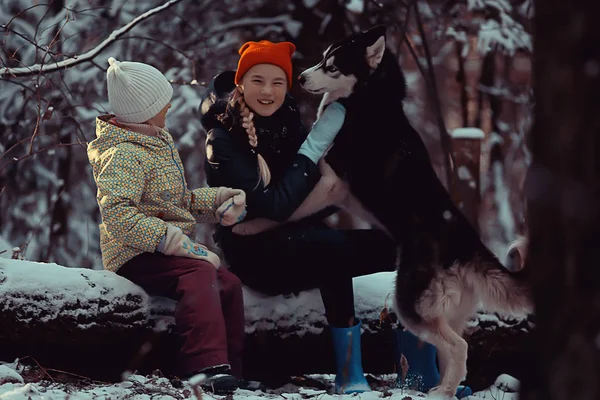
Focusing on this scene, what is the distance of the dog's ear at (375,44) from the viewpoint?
12.5 ft

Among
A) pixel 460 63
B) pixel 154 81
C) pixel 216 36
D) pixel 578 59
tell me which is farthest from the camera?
pixel 460 63

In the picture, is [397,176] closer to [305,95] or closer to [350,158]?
[350,158]

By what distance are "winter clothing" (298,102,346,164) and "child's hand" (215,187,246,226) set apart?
1.28ft

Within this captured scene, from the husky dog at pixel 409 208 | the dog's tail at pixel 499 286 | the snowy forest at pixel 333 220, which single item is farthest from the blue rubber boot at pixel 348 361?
the dog's tail at pixel 499 286

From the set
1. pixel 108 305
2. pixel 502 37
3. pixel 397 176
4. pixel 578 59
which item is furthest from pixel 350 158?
pixel 502 37

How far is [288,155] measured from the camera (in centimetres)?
394

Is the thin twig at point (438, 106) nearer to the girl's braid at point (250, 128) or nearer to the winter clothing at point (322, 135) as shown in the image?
the winter clothing at point (322, 135)

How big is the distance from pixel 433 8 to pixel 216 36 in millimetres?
2419

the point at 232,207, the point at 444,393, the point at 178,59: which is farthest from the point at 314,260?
the point at 178,59

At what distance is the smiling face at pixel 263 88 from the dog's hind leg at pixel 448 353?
132cm

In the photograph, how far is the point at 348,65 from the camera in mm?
3852

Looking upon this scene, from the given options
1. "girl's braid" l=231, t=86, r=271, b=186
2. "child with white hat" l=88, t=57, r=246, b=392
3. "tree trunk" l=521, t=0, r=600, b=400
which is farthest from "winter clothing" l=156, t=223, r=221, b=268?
"tree trunk" l=521, t=0, r=600, b=400

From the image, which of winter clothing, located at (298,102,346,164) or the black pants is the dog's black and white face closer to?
winter clothing, located at (298,102,346,164)

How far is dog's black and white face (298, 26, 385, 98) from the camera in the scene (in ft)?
12.5
